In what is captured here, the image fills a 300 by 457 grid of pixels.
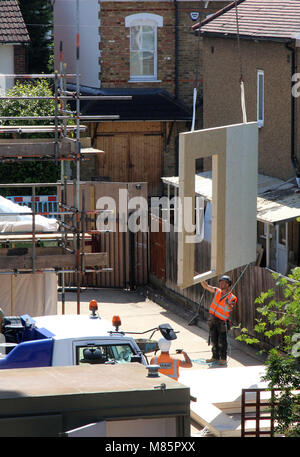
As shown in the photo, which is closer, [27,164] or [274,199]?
[274,199]

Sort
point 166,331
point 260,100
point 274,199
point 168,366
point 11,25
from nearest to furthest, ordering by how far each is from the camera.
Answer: point 168,366 → point 166,331 → point 274,199 → point 260,100 → point 11,25

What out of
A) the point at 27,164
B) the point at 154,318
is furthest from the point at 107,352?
the point at 27,164

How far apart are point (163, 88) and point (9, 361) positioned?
21111mm

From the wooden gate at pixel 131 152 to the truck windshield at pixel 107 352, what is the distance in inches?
772

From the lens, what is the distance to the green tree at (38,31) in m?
37.9

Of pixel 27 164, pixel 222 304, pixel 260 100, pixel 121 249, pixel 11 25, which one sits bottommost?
pixel 121 249

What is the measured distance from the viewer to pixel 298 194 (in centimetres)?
1853

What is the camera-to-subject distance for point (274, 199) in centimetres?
1872

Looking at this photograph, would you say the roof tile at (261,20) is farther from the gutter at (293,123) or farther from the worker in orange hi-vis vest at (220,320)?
the worker in orange hi-vis vest at (220,320)

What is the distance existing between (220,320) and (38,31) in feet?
84.3

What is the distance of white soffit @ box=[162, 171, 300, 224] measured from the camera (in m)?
17.3

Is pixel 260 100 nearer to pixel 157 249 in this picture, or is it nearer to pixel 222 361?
pixel 157 249

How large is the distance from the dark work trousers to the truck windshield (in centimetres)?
469

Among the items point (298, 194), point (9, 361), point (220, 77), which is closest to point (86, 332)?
point (9, 361)
